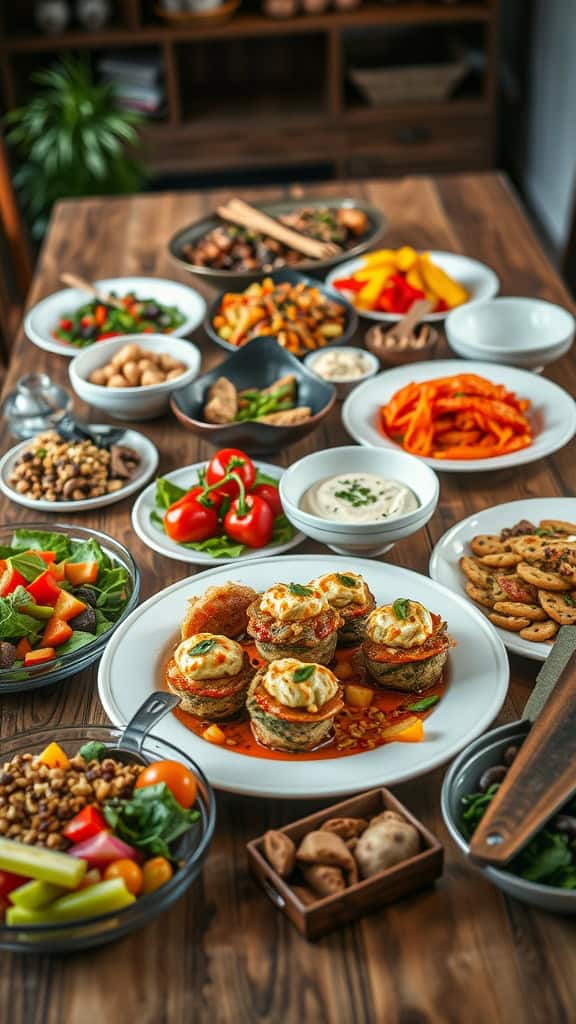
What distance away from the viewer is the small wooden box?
131 centimetres

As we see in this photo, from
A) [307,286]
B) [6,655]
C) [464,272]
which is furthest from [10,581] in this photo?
[464,272]

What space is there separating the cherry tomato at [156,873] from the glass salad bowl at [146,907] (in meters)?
0.02

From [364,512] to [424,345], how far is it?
79cm

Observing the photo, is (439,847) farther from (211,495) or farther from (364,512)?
(211,495)

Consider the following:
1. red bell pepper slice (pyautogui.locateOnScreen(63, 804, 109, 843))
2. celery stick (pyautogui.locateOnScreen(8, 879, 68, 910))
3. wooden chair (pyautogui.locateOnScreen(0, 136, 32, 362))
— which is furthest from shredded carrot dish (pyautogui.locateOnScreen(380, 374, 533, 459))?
wooden chair (pyautogui.locateOnScreen(0, 136, 32, 362))

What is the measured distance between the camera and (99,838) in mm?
1344

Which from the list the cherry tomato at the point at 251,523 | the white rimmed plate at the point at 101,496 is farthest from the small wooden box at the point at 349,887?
the white rimmed plate at the point at 101,496

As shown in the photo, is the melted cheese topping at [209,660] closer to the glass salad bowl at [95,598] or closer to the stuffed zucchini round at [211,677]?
the stuffed zucchini round at [211,677]

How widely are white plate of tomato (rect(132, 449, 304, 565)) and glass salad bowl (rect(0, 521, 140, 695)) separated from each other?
4.3 inches

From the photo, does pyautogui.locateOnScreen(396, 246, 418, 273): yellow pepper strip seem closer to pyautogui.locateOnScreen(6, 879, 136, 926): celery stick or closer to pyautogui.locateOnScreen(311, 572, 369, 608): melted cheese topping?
pyautogui.locateOnScreen(311, 572, 369, 608): melted cheese topping

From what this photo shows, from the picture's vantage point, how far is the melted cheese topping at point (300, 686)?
4.99ft

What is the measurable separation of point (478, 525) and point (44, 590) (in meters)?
0.82

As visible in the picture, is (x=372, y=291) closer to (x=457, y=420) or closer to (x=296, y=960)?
(x=457, y=420)

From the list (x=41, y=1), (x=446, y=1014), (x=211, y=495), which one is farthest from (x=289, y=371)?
(x=41, y=1)
